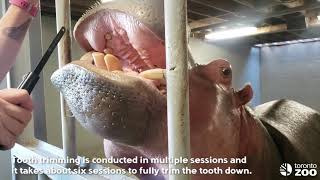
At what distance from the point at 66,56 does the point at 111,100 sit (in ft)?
1.14

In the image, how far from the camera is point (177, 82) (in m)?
0.51

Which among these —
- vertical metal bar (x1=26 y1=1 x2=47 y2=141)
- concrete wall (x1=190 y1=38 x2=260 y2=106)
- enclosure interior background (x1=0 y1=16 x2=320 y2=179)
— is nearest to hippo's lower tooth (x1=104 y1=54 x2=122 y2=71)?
vertical metal bar (x1=26 y1=1 x2=47 y2=141)

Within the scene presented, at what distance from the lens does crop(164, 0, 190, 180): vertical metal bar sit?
51 cm

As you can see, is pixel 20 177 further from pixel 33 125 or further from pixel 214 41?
pixel 214 41

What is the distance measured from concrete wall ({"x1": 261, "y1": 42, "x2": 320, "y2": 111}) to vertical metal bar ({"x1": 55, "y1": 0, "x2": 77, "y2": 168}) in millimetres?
6951

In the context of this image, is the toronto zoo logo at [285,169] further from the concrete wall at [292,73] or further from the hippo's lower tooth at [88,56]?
the concrete wall at [292,73]

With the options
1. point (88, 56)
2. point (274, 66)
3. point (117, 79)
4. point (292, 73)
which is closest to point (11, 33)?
point (88, 56)

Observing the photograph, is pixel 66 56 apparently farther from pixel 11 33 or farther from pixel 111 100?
pixel 111 100

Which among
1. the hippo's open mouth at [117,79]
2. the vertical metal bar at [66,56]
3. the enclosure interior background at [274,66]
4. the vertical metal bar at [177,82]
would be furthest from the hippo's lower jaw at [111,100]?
the enclosure interior background at [274,66]

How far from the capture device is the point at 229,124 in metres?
0.80

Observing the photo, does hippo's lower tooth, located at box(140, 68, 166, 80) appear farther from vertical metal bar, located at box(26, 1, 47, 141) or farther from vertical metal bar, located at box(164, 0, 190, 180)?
vertical metal bar, located at box(26, 1, 47, 141)

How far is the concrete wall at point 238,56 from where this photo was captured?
6582mm

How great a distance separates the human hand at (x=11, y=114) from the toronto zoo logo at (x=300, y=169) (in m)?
0.64

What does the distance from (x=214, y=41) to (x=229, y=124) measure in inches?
239
